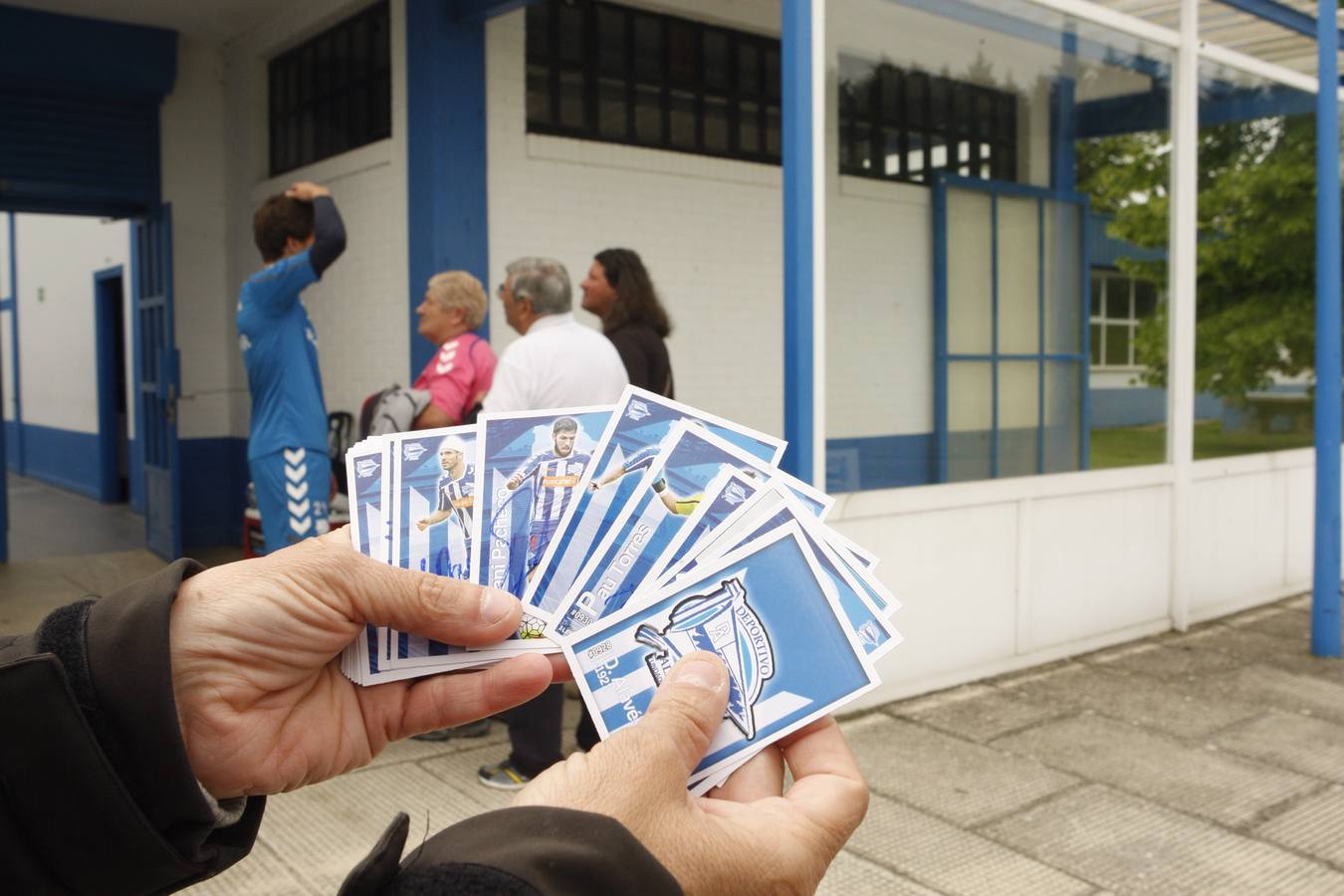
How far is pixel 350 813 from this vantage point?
3.72m

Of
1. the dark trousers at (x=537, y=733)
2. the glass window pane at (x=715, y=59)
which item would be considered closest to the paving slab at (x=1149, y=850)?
the dark trousers at (x=537, y=733)

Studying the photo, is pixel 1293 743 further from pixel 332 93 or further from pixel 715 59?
pixel 332 93

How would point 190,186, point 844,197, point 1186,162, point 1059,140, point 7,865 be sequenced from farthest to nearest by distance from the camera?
point 190,186 < point 1186,162 < point 1059,140 < point 844,197 < point 7,865

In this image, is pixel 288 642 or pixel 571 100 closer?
pixel 288 642

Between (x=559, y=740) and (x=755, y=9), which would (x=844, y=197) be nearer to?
(x=559, y=740)

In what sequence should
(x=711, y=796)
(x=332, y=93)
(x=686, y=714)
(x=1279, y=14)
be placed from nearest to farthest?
(x=686, y=714) → (x=711, y=796) → (x=1279, y=14) → (x=332, y=93)

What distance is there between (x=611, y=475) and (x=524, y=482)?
0.43 feet

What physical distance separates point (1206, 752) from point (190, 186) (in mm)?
7704

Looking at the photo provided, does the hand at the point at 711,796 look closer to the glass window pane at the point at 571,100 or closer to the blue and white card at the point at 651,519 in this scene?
the blue and white card at the point at 651,519

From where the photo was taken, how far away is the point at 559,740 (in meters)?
3.91

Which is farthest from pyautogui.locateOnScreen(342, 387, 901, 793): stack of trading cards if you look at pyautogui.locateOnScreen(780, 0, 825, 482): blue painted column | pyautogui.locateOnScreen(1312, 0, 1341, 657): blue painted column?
pyautogui.locateOnScreen(1312, 0, 1341, 657): blue painted column

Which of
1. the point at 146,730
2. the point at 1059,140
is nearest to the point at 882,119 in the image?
the point at 1059,140

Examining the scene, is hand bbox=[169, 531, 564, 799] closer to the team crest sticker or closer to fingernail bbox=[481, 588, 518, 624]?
fingernail bbox=[481, 588, 518, 624]

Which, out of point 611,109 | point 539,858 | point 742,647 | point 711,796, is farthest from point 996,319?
point 539,858
